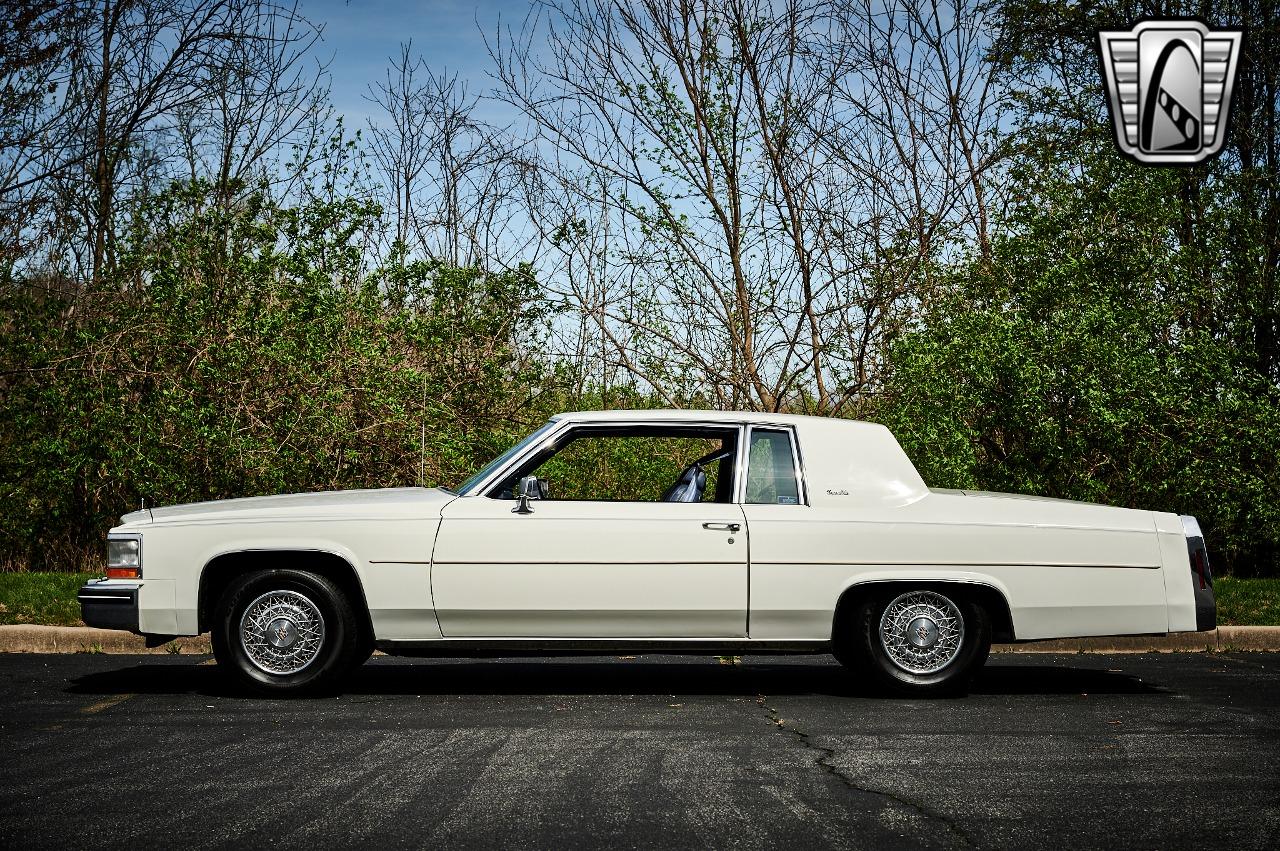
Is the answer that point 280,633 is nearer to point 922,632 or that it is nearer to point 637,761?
point 637,761

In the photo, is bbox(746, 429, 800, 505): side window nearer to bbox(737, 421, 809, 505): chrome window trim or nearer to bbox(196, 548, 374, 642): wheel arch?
bbox(737, 421, 809, 505): chrome window trim

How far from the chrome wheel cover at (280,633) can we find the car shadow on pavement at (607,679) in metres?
0.36

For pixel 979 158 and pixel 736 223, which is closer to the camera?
pixel 736 223

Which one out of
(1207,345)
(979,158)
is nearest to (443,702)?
(1207,345)

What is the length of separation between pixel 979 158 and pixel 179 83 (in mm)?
9725

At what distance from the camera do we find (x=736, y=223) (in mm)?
15609

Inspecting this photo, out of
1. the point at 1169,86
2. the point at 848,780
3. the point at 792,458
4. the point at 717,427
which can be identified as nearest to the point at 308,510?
the point at 717,427

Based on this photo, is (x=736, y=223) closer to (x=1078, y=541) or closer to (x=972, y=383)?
(x=972, y=383)

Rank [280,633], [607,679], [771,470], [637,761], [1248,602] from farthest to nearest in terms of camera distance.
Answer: [1248,602]
[607,679]
[771,470]
[280,633]
[637,761]

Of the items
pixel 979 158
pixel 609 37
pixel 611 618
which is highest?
pixel 609 37

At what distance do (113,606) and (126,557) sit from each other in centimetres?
29

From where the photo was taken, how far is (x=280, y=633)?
25.1ft

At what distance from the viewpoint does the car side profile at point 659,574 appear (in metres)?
7.52

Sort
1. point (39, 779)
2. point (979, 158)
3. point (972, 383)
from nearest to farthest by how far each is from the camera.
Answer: point (39, 779) < point (972, 383) < point (979, 158)
